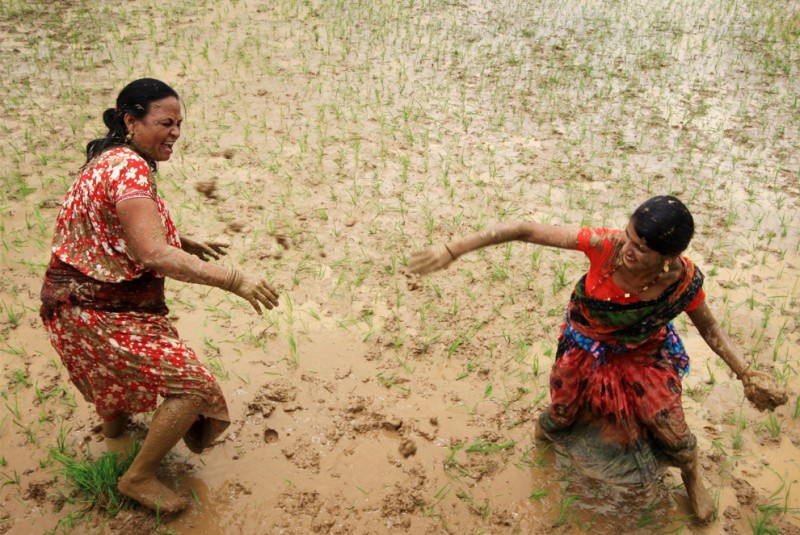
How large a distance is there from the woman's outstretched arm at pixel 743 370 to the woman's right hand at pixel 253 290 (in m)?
Answer: 1.59

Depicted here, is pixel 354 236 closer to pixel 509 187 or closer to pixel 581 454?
pixel 509 187

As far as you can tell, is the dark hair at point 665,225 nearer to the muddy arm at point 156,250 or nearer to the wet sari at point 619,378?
the wet sari at point 619,378

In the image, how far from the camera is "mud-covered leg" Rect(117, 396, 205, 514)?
89.7 inches

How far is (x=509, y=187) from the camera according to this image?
4.66 metres

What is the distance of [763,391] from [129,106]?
96.6 inches

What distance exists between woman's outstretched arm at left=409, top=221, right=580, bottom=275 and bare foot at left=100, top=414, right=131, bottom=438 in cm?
140

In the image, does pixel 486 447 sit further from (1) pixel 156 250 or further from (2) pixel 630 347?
(1) pixel 156 250

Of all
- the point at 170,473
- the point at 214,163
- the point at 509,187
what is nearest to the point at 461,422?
the point at 170,473

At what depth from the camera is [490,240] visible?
2.35 meters

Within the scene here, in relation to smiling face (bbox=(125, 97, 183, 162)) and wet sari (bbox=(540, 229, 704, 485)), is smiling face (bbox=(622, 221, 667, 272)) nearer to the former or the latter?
wet sari (bbox=(540, 229, 704, 485))

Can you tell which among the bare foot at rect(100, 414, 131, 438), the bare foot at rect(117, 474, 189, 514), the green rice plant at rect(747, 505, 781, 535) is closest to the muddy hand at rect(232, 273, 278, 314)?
the bare foot at rect(117, 474, 189, 514)

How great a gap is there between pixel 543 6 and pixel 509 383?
614 centimetres

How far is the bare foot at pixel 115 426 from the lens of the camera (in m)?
2.66

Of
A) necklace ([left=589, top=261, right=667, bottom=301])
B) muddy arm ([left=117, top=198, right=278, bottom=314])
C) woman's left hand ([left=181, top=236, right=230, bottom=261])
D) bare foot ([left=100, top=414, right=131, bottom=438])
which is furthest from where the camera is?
woman's left hand ([left=181, top=236, right=230, bottom=261])
